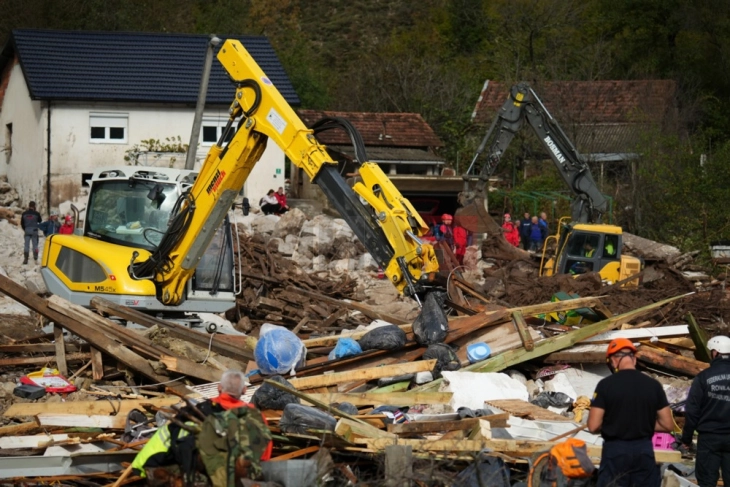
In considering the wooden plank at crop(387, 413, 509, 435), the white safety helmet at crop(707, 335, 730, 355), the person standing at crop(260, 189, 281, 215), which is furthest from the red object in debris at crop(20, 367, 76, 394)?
the person standing at crop(260, 189, 281, 215)

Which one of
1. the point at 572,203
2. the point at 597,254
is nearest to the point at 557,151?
the point at 572,203

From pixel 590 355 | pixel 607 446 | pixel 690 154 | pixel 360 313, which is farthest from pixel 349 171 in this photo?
pixel 607 446

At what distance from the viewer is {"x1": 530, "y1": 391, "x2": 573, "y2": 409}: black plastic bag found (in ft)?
37.6

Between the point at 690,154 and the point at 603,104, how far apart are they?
8.41m

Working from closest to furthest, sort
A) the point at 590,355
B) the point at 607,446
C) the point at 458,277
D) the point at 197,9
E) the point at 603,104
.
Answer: the point at 607,446 < the point at 590,355 < the point at 458,277 < the point at 603,104 < the point at 197,9

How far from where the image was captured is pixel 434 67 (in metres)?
49.7

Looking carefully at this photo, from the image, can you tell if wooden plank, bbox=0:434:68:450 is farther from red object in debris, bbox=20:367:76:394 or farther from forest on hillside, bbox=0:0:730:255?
forest on hillside, bbox=0:0:730:255

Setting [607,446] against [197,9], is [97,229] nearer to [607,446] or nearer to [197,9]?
[607,446]

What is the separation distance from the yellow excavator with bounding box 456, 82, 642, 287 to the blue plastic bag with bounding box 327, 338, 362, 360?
30.5 ft

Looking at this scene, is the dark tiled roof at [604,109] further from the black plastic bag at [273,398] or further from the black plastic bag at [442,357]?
the black plastic bag at [273,398]

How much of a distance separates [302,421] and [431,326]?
12.8 feet

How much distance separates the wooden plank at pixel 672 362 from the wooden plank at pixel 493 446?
11.8 feet

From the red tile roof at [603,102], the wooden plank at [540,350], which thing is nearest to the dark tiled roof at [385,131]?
the red tile roof at [603,102]

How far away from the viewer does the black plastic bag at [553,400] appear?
11.5 metres
